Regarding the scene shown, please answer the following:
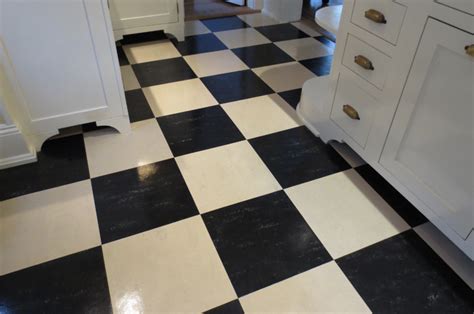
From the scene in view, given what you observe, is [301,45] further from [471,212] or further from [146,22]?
[471,212]

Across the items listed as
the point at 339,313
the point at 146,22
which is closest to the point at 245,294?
the point at 339,313

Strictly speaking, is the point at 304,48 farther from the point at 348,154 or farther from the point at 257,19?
the point at 348,154

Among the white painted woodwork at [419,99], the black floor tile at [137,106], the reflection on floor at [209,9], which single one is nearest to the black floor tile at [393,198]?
the white painted woodwork at [419,99]

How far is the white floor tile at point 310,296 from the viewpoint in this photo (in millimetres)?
1061

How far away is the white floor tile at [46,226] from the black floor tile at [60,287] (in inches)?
1.5

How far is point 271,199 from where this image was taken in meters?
1.41

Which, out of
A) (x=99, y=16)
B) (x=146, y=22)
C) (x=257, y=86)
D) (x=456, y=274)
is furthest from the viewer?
(x=146, y=22)

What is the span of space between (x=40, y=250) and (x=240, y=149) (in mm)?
876

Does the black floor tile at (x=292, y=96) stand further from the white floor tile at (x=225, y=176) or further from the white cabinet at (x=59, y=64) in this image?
the white cabinet at (x=59, y=64)

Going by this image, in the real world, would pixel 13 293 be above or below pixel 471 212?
below

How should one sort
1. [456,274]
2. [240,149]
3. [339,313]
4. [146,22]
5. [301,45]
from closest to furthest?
[339,313], [456,274], [240,149], [146,22], [301,45]

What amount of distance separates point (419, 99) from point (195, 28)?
7.02 feet

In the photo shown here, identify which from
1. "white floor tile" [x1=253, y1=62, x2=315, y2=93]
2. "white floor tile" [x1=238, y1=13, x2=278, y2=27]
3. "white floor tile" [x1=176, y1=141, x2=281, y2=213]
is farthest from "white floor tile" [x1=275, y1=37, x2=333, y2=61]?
"white floor tile" [x1=176, y1=141, x2=281, y2=213]

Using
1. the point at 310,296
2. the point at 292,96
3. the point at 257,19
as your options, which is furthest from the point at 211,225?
the point at 257,19
